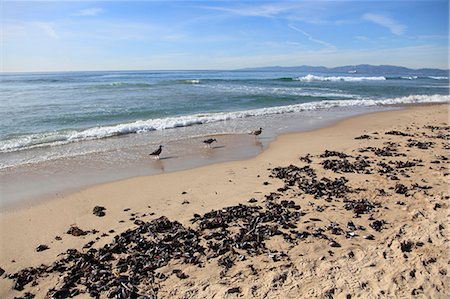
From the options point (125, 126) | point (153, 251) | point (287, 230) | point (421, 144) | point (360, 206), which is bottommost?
point (153, 251)

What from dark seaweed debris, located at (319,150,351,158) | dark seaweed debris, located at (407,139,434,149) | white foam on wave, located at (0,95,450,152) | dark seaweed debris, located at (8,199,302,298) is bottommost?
dark seaweed debris, located at (8,199,302,298)

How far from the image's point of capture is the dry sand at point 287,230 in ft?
14.2

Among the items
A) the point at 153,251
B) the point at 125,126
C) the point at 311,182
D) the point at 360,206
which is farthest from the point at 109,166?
the point at 360,206

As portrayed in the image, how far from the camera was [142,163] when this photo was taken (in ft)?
34.9

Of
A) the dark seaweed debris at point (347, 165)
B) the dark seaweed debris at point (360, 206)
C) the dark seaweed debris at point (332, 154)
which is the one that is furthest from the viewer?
the dark seaweed debris at point (332, 154)

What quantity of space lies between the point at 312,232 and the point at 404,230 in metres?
1.56

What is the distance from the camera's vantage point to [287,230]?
5.93 meters

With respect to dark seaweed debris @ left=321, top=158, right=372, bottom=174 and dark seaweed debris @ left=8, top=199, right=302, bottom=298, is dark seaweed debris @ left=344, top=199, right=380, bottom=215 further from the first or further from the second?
dark seaweed debris @ left=321, top=158, right=372, bottom=174

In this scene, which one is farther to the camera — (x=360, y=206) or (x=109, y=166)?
(x=109, y=166)

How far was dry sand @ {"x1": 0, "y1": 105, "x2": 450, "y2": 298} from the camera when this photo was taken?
14.2ft

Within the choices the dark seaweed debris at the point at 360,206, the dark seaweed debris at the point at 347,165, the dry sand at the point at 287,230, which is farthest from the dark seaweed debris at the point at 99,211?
the dark seaweed debris at the point at 347,165

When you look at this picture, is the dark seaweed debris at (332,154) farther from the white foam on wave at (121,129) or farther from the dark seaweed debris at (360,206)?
the white foam on wave at (121,129)

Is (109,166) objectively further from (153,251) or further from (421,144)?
(421,144)

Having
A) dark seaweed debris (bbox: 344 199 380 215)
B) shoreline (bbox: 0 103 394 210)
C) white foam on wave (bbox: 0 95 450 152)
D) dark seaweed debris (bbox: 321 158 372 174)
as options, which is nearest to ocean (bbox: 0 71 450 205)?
white foam on wave (bbox: 0 95 450 152)
